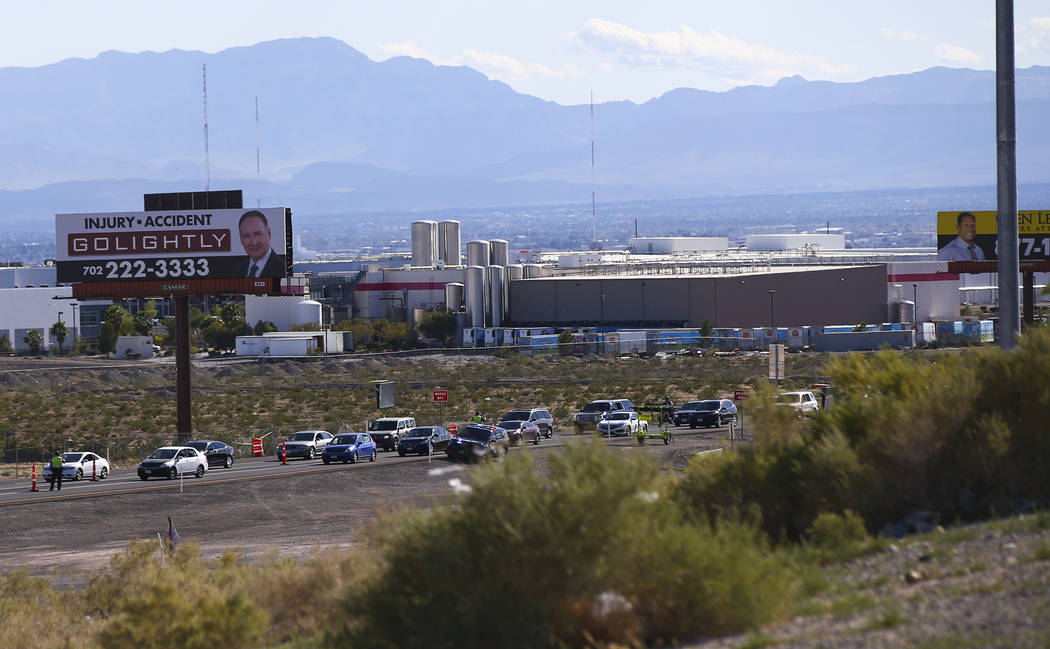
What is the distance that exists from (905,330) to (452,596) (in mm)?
87442

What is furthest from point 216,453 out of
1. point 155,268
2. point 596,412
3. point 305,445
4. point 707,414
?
point 707,414

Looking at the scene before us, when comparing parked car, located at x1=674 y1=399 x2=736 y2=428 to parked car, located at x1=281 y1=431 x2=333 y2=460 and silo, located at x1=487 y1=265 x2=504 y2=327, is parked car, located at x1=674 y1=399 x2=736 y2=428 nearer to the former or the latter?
parked car, located at x1=281 y1=431 x2=333 y2=460

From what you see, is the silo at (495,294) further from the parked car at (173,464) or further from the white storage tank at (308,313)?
the parked car at (173,464)

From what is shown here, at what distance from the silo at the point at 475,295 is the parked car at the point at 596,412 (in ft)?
159

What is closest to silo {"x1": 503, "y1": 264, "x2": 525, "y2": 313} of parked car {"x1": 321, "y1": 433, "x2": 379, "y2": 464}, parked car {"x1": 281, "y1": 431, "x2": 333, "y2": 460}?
parked car {"x1": 281, "y1": 431, "x2": 333, "y2": 460}

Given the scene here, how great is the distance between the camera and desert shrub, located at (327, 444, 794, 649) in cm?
1049

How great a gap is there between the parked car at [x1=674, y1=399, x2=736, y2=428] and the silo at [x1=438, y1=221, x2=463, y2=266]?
79.8 m

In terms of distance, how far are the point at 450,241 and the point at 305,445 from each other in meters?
85.8

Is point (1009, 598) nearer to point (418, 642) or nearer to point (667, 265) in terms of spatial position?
point (418, 642)

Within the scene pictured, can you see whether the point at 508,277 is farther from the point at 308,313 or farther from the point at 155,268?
the point at 155,268

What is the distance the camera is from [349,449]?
4291 cm

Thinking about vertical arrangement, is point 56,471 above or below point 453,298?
below

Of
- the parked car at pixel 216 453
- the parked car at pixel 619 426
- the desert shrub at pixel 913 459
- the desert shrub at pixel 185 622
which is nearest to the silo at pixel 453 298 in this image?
the parked car at pixel 619 426

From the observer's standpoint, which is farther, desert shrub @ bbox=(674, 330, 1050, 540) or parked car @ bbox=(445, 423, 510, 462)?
parked car @ bbox=(445, 423, 510, 462)
